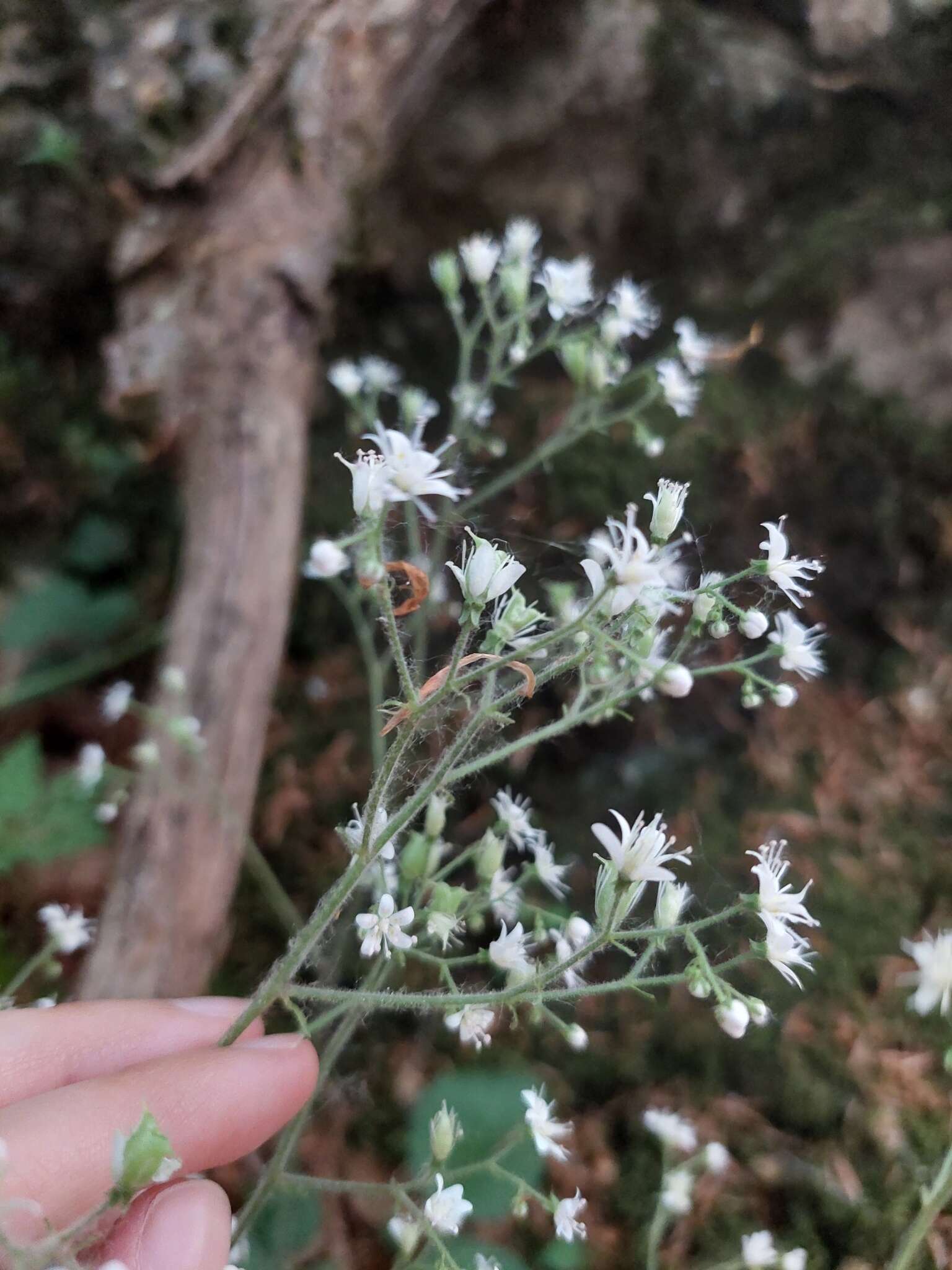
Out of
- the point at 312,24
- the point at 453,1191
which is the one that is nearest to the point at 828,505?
the point at 312,24

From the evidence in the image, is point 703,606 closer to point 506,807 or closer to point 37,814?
point 506,807

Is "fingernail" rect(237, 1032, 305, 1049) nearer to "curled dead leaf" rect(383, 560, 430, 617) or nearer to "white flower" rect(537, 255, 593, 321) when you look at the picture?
"curled dead leaf" rect(383, 560, 430, 617)

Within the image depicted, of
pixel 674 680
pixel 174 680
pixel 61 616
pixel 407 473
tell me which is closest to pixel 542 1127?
pixel 674 680

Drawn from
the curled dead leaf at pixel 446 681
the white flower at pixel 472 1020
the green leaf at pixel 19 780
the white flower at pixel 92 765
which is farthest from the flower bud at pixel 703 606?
the green leaf at pixel 19 780

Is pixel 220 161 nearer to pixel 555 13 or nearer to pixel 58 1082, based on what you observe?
pixel 555 13

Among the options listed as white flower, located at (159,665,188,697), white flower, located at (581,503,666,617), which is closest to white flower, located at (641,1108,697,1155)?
white flower, located at (581,503,666,617)

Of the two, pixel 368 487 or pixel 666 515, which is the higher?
Answer: pixel 368 487

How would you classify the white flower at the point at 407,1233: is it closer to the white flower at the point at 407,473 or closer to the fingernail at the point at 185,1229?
the fingernail at the point at 185,1229

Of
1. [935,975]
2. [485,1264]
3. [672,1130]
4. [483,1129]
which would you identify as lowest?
[672,1130]
